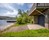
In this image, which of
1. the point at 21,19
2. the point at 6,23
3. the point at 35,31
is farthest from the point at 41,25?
the point at 6,23

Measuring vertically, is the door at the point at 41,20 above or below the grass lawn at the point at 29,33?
above

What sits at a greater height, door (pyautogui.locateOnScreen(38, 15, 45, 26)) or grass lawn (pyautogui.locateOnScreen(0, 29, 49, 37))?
door (pyautogui.locateOnScreen(38, 15, 45, 26))

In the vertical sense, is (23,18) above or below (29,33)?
above

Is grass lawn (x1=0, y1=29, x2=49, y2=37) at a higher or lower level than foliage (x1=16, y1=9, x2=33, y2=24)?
lower

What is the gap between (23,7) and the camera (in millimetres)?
3479

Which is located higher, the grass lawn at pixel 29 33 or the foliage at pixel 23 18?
the foliage at pixel 23 18

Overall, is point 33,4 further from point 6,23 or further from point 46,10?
point 6,23

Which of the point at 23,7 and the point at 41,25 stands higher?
the point at 23,7

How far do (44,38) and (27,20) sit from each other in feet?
1.54

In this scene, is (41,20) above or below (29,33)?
above

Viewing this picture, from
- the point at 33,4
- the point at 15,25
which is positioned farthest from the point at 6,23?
the point at 33,4

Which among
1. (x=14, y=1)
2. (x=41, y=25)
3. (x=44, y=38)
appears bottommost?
(x=44, y=38)

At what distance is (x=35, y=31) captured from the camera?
11.3 feet

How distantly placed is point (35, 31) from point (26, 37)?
205 mm
